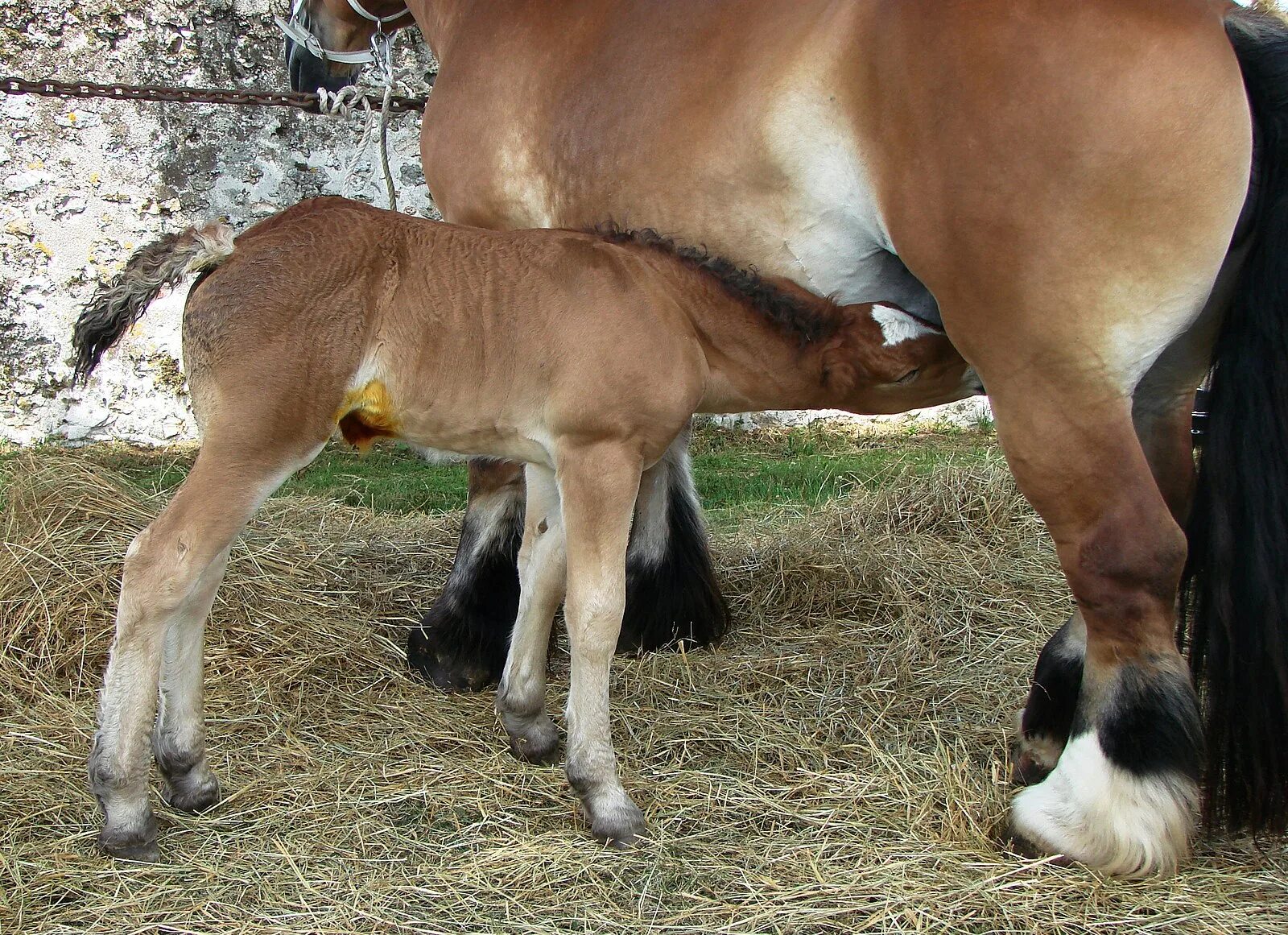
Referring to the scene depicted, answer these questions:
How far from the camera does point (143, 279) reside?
248 cm

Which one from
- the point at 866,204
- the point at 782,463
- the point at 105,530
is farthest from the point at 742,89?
the point at 782,463

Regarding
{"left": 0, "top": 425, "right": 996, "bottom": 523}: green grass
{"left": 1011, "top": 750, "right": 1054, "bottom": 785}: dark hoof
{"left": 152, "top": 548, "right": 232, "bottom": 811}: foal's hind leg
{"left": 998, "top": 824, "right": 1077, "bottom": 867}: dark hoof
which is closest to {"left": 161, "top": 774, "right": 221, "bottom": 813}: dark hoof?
{"left": 152, "top": 548, "right": 232, "bottom": 811}: foal's hind leg

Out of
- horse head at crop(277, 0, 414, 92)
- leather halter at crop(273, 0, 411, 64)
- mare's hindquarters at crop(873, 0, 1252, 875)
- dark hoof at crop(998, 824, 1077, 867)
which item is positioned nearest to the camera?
mare's hindquarters at crop(873, 0, 1252, 875)

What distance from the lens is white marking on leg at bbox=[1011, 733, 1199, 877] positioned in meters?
2.26

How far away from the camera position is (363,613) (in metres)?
3.79

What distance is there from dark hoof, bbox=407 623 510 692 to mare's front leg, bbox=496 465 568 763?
1.75 feet

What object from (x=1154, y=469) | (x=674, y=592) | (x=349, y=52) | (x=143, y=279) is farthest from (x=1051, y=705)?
(x=349, y=52)

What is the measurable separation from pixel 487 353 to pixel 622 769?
104 centimetres

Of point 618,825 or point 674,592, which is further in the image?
point 674,592

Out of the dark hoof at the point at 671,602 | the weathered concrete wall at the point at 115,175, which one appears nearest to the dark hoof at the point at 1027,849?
the dark hoof at the point at 671,602

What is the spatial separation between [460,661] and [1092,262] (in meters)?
2.17

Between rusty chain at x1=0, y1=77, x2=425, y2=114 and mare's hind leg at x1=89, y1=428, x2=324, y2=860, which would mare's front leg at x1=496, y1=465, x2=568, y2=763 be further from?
rusty chain at x1=0, y1=77, x2=425, y2=114

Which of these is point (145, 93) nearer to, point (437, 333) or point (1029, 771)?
point (437, 333)

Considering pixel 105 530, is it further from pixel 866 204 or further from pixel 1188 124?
pixel 1188 124
